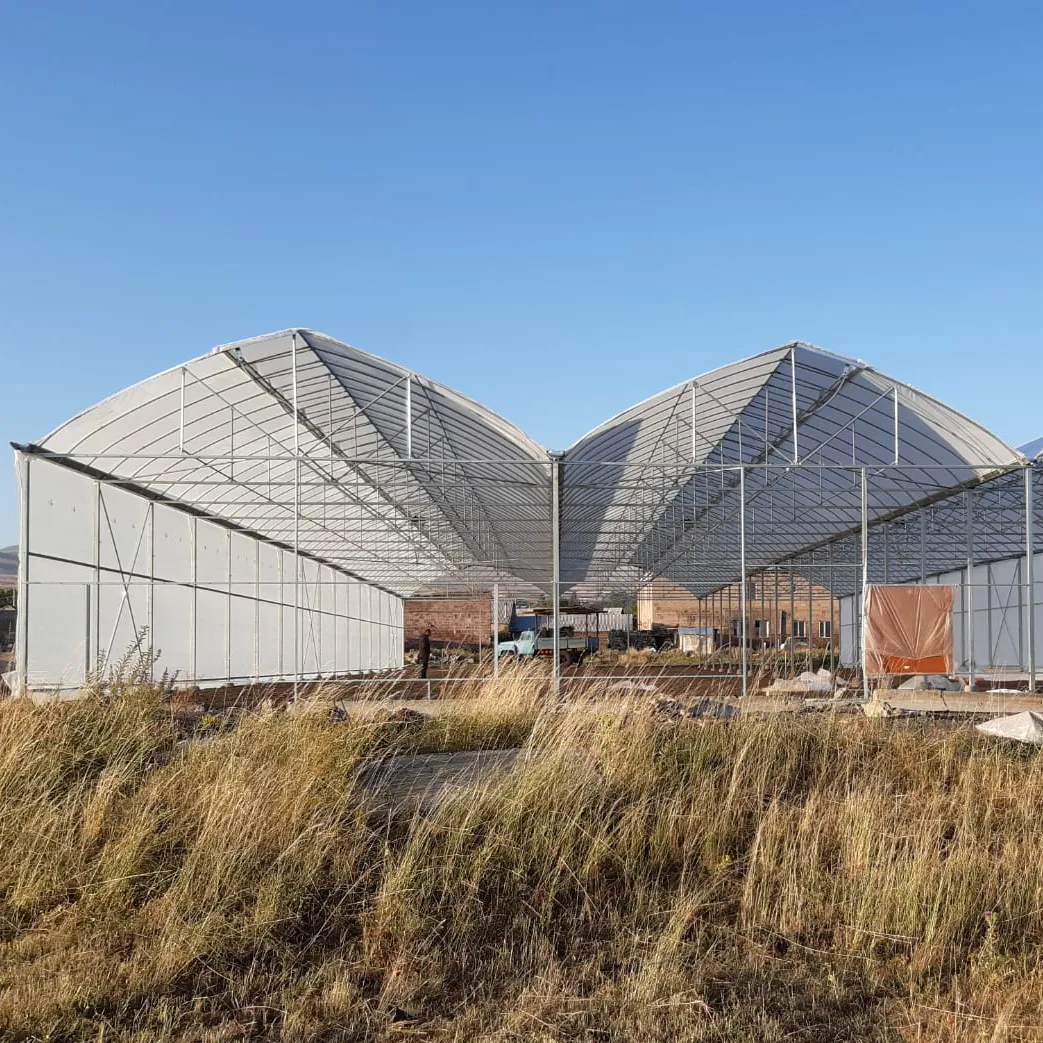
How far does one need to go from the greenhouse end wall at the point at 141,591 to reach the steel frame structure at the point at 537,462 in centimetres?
42

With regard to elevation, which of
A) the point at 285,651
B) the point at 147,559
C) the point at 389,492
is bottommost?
the point at 285,651

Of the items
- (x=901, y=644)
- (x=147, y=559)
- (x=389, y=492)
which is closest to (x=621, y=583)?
(x=389, y=492)

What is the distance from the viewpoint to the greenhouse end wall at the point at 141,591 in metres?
19.8

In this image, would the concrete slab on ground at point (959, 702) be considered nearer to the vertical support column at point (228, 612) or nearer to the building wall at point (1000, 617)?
the building wall at point (1000, 617)

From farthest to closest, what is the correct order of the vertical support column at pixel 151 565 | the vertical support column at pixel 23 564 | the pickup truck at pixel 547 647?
1. the pickup truck at pixel 547 647
2. the vertical support column at pixel 151 565
3. the vertical support column at pixel 23 564

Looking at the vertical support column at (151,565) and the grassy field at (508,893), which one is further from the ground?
the vertical support column at (151,565)

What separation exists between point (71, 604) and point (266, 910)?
53.9ft

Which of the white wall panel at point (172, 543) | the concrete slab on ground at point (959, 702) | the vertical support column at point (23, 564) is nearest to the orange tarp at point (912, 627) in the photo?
the concrete slab on ground at point (959, 702)

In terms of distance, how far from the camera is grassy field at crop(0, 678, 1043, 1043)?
5.38 m

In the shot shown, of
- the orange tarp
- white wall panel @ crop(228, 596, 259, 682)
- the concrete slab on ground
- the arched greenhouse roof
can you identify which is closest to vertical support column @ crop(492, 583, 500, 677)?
the arched greenhouse roof

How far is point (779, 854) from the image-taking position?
292 inches

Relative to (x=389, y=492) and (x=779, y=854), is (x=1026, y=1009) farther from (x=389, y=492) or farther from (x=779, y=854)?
(x=389, y=492)

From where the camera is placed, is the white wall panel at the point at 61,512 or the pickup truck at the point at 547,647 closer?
the white wall panel at the point at 61,512

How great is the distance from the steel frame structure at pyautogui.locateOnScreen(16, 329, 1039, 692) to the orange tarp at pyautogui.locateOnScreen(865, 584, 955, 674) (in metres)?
0.94
